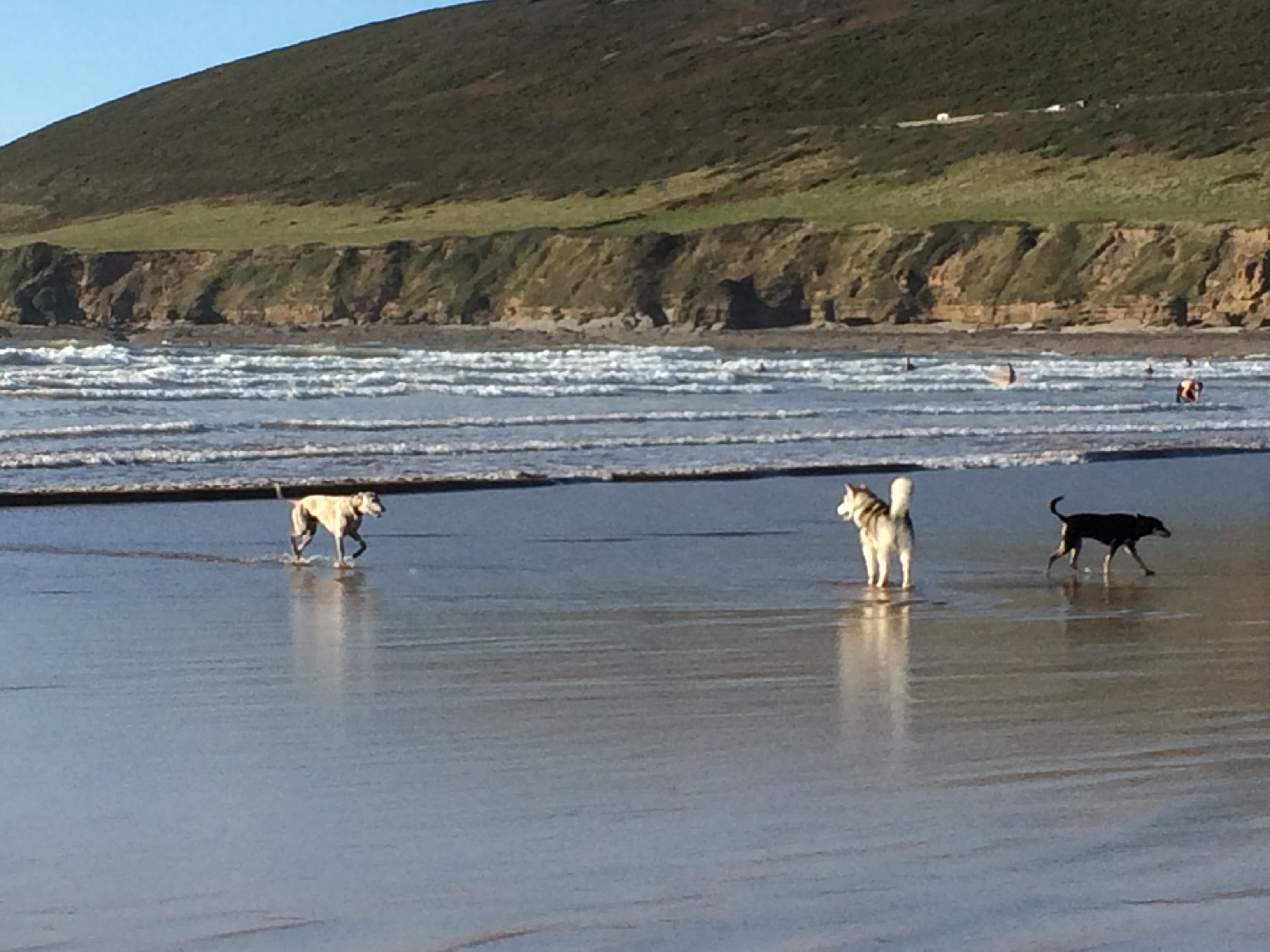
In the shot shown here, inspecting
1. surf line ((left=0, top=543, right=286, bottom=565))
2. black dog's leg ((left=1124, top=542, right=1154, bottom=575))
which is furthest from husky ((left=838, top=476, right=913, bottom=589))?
surf line ((left=0, top=543, right=286, bottom=565))

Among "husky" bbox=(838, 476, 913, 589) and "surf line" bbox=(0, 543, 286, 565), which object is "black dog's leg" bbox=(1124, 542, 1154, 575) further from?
"surf line" bbox=(0, 543, 286, 565)

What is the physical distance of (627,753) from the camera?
6684mm

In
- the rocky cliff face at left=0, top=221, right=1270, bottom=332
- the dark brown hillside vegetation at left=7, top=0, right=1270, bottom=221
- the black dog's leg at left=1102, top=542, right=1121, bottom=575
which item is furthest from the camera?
the dark brown hillside vegetation at left=7, top=0, right=1270, bottom=221

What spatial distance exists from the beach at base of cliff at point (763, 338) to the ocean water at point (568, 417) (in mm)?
8325

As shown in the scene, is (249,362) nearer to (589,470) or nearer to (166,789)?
(589,470)

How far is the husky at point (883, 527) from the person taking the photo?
1093 cm

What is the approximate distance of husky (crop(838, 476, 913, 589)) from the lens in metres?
10.9

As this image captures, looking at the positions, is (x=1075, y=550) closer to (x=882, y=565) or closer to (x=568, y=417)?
(x=882, y=565)

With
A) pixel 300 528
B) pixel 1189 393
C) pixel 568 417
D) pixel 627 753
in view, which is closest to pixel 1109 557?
pixel 300 528

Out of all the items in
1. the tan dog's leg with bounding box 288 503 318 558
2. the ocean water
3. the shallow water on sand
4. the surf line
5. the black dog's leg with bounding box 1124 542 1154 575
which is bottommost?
the shallow water on sand

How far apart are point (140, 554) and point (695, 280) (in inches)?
2282

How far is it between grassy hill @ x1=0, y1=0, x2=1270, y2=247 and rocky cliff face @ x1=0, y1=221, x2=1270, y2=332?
13.0 feet

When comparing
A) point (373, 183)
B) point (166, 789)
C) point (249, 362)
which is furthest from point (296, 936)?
point (373, 183)

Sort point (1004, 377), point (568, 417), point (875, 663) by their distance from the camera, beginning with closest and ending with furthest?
point (875, 663) < point (568, 417) < point (1004, 377)
